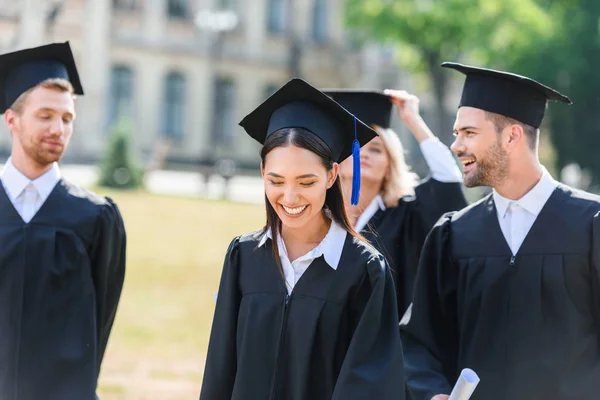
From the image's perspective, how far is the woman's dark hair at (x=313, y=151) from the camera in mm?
3514

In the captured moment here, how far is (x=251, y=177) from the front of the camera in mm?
36469

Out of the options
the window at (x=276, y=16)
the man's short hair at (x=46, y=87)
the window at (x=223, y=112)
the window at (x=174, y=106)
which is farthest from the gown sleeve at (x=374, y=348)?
the window at (x=276, y=16)

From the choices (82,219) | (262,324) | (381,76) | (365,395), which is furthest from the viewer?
(381,76)

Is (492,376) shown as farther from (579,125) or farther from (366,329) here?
(579,125)

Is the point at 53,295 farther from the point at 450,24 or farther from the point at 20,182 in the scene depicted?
the point at 450,24

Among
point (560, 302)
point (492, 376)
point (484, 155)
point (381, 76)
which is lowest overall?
point (492, 376)

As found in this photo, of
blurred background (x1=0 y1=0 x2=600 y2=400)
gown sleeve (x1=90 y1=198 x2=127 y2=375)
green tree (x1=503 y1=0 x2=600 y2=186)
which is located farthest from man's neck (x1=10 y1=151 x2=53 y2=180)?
green tree (x1=503 y1=0 x2=600 y2=186)

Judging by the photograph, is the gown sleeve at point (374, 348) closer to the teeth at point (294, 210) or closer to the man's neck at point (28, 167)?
the teeth at point (294, 210)

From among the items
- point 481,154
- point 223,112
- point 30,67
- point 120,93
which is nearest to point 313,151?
point 481,154

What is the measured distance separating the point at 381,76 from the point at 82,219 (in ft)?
132

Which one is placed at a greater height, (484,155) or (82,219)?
(484,155)

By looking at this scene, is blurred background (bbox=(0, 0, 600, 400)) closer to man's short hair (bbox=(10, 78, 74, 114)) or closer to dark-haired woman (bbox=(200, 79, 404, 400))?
man's short hair (bbox=(10, 78, 74, 114))

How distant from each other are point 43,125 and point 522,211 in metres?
2.21

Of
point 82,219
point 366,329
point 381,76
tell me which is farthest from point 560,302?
point 381,76
